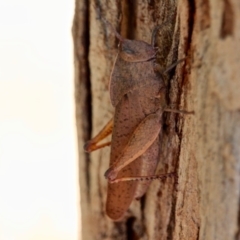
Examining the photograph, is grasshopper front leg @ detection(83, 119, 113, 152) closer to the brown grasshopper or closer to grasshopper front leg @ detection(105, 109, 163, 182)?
the brown grasshopper

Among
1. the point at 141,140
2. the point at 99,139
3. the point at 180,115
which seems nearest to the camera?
the point at 180,115

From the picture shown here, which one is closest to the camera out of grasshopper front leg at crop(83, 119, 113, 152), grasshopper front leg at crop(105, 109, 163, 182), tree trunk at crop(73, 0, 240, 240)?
tree trunk at crop(73, 0, 240, 240)

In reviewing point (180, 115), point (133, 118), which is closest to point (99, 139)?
point (133, 118)

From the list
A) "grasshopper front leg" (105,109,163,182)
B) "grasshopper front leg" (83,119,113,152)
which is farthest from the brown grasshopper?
"grasshopper front leg" (83,119,113,152)

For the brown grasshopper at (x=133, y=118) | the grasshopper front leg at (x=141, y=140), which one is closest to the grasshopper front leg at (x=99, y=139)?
the brown grasshopper at (x=133, y=118)

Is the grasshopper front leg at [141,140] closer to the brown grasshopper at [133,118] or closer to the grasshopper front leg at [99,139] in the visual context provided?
the brown grasshopper at [133,118]

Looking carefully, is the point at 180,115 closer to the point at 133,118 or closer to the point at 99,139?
the point at 133,118

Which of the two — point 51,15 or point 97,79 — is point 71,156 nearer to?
point 51,15
